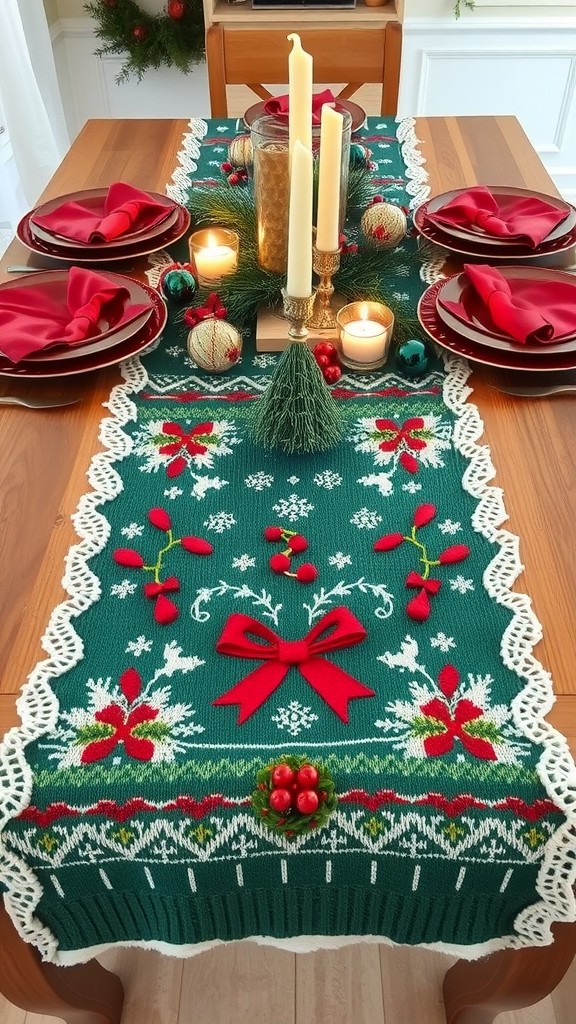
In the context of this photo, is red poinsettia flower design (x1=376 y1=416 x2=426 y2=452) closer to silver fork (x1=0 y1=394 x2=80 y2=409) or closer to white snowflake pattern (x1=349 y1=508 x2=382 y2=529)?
white snowflake pattern (x1=349 y1=508 x2=382 y2=529)

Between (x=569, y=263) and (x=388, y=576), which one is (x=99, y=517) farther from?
(x=569, y=263)

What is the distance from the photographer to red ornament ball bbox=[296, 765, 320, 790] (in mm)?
583

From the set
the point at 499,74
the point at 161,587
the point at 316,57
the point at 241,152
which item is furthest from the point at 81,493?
the point at 499,74

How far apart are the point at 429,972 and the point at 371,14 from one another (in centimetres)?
220

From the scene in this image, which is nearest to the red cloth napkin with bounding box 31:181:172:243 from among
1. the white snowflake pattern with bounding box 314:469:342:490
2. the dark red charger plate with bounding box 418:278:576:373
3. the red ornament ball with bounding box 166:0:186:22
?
the dark red charger plate with bounding box 418:278:576:373

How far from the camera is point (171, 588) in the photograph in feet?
2.38

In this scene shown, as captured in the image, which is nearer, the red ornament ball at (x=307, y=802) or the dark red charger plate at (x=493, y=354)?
the red ornament ball at (x=307, y=802)

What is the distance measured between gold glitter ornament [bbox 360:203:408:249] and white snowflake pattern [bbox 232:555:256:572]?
2.09 ft

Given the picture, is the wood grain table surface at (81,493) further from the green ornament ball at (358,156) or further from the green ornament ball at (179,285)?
the green ornament ball at (358,156)

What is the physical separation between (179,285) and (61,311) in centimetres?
16

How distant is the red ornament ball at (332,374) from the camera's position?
0.98 m

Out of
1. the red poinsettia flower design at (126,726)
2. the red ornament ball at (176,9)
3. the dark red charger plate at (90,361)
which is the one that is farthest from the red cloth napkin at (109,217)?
the red ornament ball at (176,9)

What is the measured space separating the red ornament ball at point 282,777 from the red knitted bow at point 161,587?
8.2 inches

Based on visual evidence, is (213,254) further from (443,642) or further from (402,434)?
(443,642)
